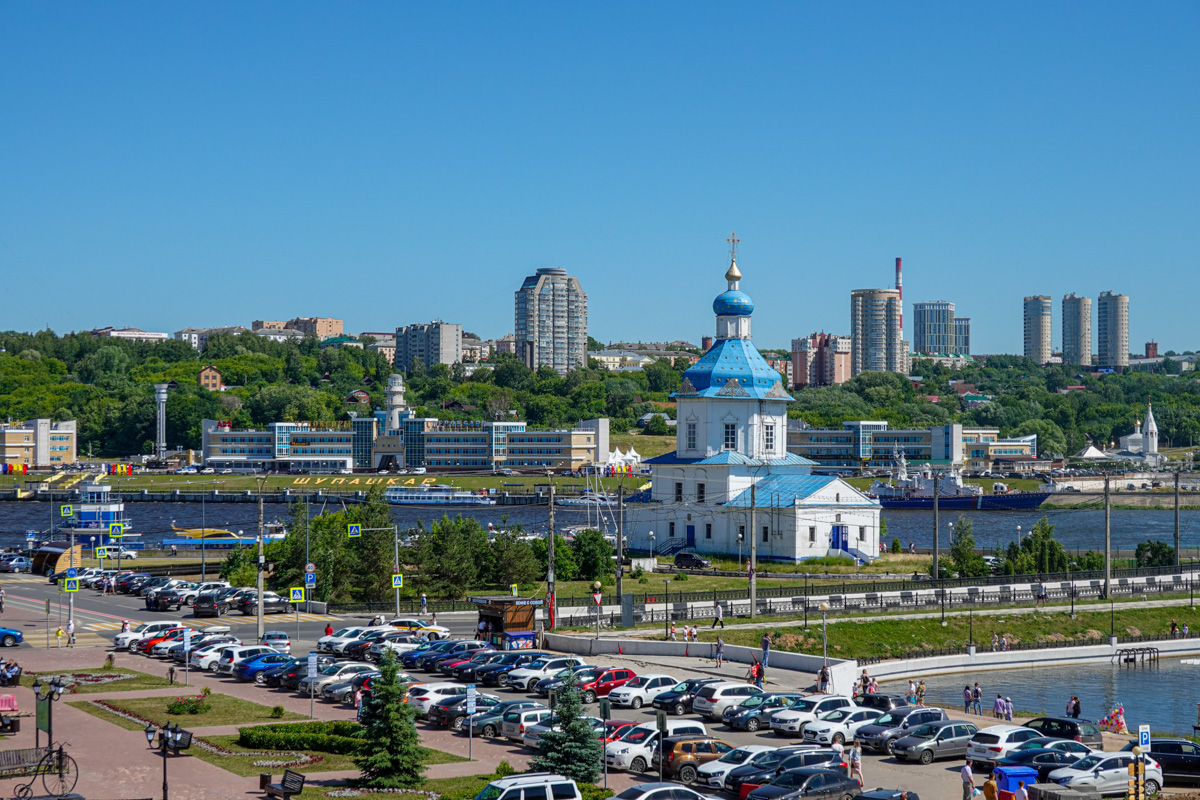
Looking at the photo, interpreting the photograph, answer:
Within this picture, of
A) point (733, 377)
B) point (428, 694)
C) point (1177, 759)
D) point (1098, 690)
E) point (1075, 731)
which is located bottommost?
point (1098, 690)

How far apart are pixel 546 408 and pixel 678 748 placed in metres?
175

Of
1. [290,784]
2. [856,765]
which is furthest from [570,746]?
[856,765]

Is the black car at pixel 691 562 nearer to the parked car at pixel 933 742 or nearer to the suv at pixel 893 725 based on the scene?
the suv at pixel 893 725

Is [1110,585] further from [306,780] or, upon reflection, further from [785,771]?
[306,780]

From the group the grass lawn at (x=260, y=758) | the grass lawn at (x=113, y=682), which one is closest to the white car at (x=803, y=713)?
the grass lawn at (x=260, y=758)

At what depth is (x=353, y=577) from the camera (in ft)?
165

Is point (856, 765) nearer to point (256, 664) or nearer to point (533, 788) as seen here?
point (533, 788)

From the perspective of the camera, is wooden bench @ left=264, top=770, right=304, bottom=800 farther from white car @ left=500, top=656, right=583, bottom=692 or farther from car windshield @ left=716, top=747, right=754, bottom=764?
white car @ left=500, top=656, right=583, bottom=692

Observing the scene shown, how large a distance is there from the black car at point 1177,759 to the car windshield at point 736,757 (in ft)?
24.9

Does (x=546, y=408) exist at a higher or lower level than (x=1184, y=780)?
higher

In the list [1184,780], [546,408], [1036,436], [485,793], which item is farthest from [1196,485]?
[485,793]

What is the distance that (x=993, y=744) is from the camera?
1048 inches

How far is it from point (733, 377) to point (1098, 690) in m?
26.7

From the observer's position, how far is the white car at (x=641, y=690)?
1220 inches
